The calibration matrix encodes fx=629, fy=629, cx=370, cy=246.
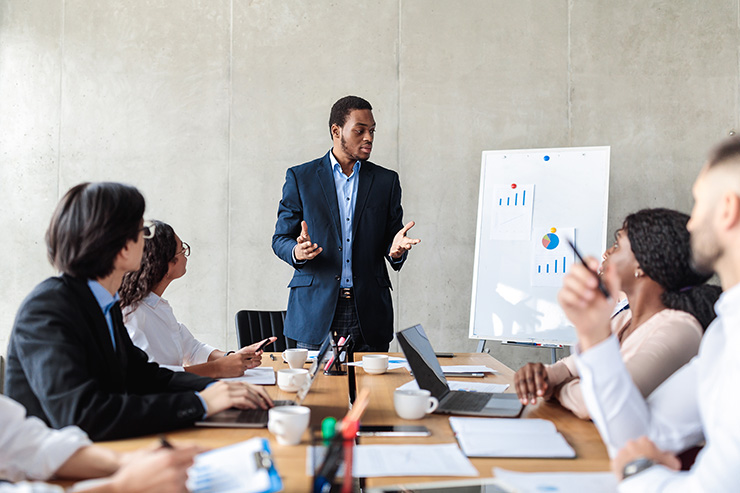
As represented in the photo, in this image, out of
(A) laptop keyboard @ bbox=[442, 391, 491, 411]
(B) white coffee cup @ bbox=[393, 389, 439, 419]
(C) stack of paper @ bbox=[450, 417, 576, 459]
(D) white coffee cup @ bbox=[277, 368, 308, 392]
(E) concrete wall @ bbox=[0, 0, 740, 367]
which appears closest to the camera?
(C) stack of paper @ bbox=[450, 417, 576, 459]

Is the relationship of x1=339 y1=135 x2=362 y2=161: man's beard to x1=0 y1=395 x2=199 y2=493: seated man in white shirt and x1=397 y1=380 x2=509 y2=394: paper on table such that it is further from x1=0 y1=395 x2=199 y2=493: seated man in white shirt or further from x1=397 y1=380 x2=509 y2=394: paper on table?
x1=0 y1=395 x2=199 y2=493: seated man in white shirt

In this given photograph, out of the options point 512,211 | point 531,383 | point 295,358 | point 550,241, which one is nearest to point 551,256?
point 550,241

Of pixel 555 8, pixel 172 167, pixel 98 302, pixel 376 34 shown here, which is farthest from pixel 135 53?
pixel 98 302

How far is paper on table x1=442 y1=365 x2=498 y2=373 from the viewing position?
2.40 m

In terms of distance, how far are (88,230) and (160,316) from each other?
95cm

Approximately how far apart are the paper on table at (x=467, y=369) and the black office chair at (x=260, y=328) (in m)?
1.29

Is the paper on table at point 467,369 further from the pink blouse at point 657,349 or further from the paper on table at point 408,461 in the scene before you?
the paper on table at point 408,461

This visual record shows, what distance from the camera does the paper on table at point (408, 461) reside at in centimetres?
120

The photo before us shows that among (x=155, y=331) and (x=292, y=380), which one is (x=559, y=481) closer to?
(x=292, y=380)

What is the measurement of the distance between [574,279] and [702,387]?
0.30 m

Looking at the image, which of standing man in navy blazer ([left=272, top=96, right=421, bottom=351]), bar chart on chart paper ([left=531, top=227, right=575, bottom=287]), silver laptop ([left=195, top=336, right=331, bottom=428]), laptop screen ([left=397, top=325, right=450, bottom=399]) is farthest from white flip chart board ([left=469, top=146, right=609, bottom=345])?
silver laptop ([left=195, top=336, right=331, bottom=428])

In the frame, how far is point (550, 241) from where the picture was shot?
3.91 metres

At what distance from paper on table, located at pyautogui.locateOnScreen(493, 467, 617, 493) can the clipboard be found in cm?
42

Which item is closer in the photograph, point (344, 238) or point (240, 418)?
point (240, 418)
